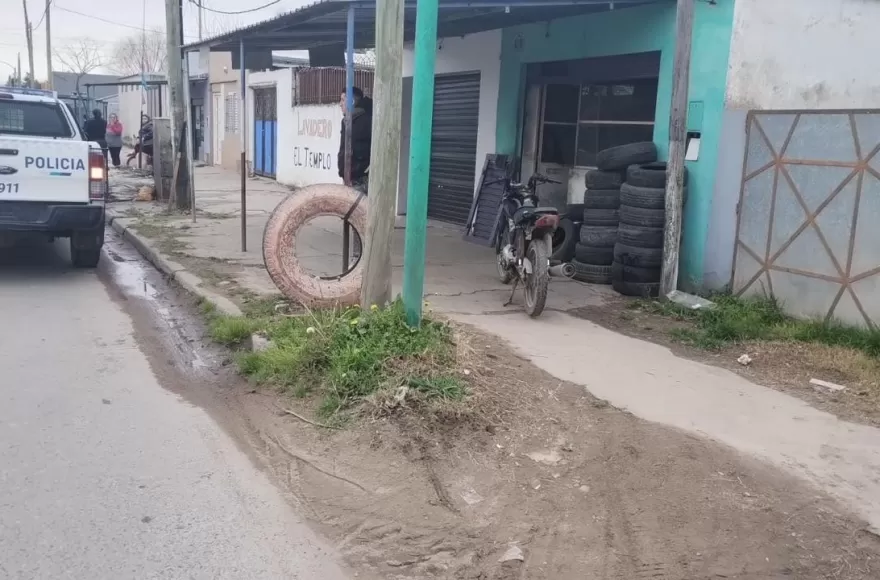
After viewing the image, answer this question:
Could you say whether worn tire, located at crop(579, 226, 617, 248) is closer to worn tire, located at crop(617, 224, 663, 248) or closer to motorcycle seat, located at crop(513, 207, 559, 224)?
worn tire, located at crop(617, 224, 663, 248)

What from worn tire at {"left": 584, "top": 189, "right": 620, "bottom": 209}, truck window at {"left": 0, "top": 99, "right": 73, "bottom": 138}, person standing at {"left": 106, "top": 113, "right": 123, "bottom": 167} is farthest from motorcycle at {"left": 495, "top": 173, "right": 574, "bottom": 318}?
person standing at {"left": 106, "top": 113, "right": 123, "bottom": 167}

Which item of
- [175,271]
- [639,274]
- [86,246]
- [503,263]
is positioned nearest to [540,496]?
[503,263]

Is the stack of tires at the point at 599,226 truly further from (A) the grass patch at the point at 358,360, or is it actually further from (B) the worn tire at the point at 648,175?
(A) the grass patch at the point at 358,360

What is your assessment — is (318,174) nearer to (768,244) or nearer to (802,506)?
(768,244)

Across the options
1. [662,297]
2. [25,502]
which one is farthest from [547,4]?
[25,502]

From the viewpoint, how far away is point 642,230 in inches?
332

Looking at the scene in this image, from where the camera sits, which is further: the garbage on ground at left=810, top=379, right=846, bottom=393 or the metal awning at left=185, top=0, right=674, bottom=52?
the metal awning at left=185, top=0, right=674, bottom=52

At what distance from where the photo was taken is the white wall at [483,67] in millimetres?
12570

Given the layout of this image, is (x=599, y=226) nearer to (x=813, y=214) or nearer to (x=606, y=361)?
(x=813, y=214)

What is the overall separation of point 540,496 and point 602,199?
5.55 meters

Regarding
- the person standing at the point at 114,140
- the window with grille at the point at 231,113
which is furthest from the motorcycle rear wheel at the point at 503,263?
the window with grille at the point at 231,113

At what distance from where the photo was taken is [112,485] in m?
4.23

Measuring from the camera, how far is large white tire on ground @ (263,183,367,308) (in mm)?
7055

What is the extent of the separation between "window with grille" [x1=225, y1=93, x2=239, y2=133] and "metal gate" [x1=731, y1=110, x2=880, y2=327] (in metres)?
21.9
